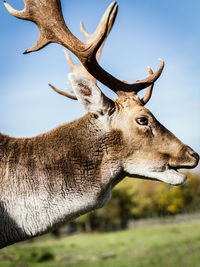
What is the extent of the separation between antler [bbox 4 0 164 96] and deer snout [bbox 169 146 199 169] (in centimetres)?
123

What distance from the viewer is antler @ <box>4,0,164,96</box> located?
488cm

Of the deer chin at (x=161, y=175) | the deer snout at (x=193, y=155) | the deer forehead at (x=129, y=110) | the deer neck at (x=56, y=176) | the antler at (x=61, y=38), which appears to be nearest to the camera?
the deer neck at (x=56, y=176)

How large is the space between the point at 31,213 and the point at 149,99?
2808 mm

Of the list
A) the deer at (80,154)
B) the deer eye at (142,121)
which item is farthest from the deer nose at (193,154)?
the deer eye at (142,121)

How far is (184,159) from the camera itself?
4605 mm

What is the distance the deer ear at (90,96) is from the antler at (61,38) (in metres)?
0.44

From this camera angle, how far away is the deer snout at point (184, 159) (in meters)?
4.59

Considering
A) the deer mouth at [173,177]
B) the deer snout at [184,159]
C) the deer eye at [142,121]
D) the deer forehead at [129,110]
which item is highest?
the deer forehead at [129,110]

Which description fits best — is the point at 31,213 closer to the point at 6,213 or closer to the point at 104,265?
the point at 6,213

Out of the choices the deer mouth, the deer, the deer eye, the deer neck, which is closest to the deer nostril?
the deer

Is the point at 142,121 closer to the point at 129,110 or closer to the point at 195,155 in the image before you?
the point at 129,110

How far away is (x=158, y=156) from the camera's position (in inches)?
179

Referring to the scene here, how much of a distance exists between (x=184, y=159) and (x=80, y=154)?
1452mm

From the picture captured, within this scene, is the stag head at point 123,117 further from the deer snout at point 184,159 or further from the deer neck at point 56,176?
the deer neck at point 56,176
